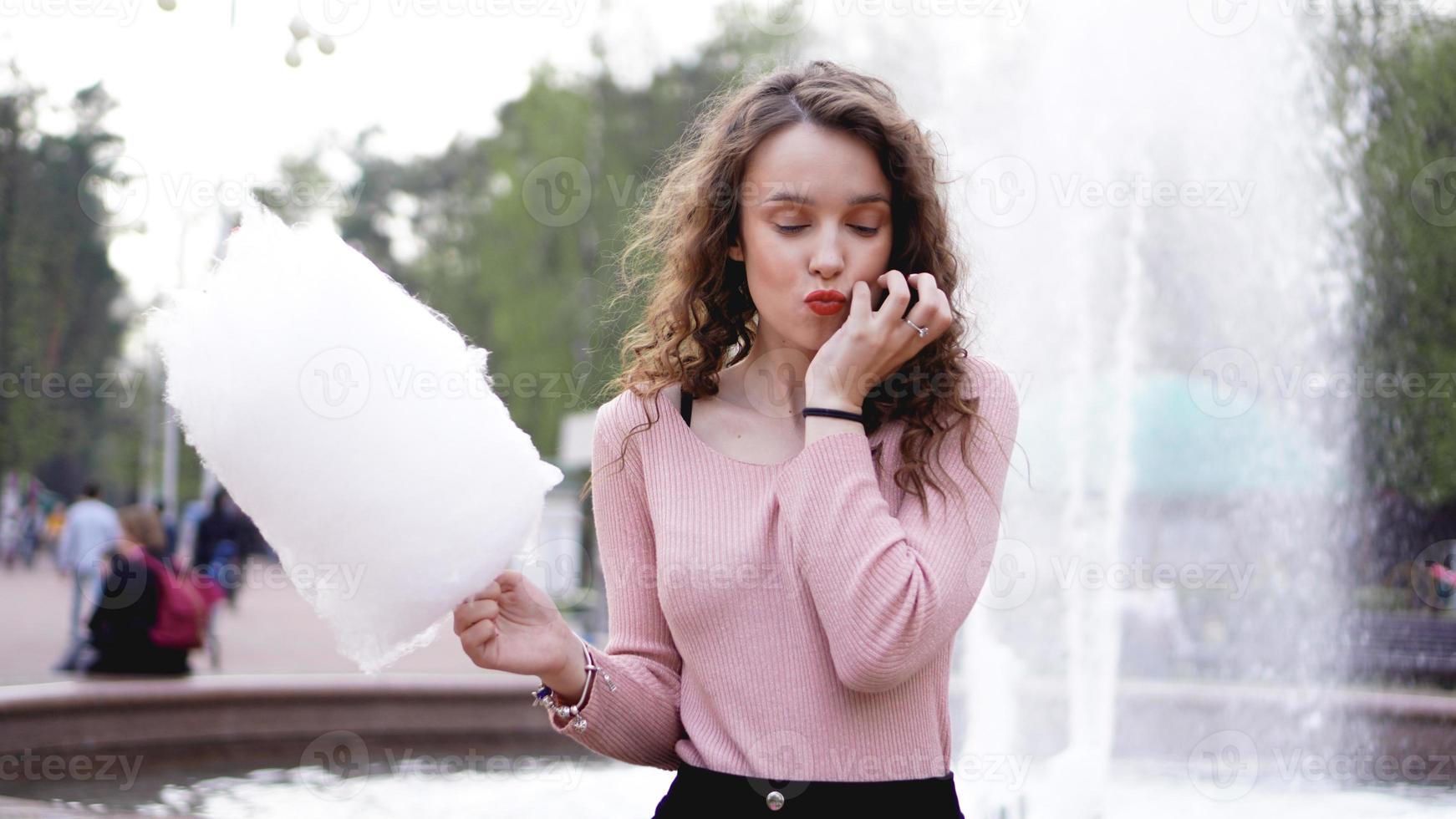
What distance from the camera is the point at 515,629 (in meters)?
1.80

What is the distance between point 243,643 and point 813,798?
13.7 metres

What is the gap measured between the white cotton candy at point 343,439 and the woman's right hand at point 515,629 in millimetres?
55

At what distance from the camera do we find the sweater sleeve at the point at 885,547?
1.60 meters

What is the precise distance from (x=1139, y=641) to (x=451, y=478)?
9.25 meters

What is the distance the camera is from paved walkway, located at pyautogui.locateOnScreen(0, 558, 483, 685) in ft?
36.5

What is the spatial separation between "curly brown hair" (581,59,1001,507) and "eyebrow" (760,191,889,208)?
0.07 meters

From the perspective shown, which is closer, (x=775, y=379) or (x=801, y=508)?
(x=801, y=508)

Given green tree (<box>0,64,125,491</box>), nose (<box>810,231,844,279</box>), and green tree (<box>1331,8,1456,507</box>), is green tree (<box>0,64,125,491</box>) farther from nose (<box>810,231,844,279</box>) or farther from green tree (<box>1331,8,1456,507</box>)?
nose (<box>810,231,844,279</box>)

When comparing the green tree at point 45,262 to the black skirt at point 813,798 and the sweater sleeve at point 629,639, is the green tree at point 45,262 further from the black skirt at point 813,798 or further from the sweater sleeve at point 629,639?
the black skirt at point 813,798

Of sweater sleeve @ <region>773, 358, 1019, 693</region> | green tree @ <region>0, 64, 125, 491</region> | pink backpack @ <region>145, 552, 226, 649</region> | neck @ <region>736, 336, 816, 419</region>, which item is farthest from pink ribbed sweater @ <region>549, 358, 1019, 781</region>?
green tree @ <region>0, 64, 125, 491</region>

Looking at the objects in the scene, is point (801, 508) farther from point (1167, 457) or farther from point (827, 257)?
point (1167, 457)

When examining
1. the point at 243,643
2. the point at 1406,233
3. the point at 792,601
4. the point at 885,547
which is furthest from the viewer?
the point at 243,643

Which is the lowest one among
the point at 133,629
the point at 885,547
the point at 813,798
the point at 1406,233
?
the point at 133,629

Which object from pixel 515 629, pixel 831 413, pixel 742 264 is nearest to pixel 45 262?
pixel 742 264
